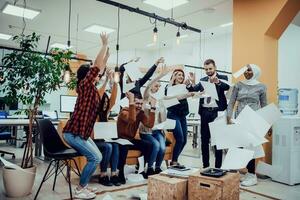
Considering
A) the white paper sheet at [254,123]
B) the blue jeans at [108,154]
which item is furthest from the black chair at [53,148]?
the white paper sheet at [254,123]

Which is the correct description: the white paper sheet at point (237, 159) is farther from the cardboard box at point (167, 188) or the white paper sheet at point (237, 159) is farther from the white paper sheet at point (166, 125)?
the white paper sheet at point (166, 125)

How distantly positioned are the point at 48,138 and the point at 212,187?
1756 mm

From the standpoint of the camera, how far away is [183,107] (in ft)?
12.7

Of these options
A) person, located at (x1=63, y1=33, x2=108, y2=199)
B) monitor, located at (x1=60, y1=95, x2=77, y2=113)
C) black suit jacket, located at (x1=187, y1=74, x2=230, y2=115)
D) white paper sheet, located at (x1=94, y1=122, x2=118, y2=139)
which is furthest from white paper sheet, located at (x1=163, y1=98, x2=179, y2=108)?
monitor, located at (x1=60, y1=95, x2=77, y2=113)

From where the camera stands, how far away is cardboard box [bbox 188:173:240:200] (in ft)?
7.41

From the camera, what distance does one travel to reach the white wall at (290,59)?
6625 mm

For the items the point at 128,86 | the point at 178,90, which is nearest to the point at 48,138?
the point at 128,86

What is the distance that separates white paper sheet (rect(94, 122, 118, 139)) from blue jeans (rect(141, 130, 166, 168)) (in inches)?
25.1

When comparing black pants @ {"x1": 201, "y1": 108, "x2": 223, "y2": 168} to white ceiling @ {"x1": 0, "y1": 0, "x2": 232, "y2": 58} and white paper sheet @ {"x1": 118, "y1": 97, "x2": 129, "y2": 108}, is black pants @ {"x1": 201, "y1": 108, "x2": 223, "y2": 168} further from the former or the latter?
white ceiling @ {"x1": 0, "y1": 0, "x2": 232, "y2": 58}

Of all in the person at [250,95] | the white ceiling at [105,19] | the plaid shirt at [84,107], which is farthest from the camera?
the white ceiling at [105,19]

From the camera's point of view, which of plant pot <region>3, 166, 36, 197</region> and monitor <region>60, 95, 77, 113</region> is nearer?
plant pot <region>3, 166, 36, 197</region>

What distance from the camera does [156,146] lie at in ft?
11.9

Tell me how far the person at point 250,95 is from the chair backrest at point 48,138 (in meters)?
2.12

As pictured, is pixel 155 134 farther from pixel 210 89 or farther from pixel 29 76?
pixel 29 76
